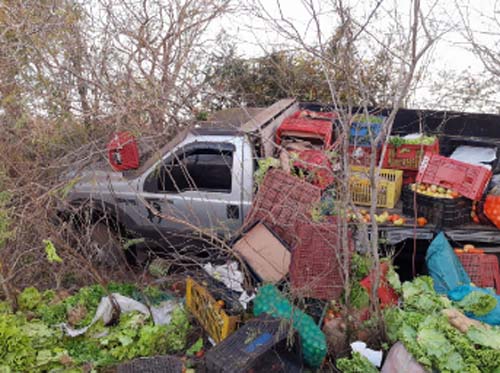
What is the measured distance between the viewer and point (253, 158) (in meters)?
5.21

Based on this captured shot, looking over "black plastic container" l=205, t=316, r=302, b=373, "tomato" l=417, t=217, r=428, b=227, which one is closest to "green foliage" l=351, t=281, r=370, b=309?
"black plastic container" l=205, t=316, r=302, b=373

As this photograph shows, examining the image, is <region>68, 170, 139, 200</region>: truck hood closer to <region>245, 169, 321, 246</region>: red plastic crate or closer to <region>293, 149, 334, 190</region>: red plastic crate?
<region>245, 169, 321, 246</region>: red plastic crate

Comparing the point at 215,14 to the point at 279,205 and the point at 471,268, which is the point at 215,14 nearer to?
the point at 279,205

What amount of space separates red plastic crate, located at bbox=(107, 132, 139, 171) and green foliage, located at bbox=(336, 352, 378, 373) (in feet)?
11.0

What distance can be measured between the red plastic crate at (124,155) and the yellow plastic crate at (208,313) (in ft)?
6.10

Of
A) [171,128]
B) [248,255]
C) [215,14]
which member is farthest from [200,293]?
[215,14]

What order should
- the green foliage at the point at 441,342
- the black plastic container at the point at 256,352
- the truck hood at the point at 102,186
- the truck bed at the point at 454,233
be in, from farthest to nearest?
the truck hood at the point at 102,186, the truck bed at the point at 454,233, the black plastic container at the point at 256,352, the green foliage at the point at 441,342

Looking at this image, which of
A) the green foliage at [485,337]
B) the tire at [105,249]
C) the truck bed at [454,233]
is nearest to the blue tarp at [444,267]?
the truck bed at [454,233]

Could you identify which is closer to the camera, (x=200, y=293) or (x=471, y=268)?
(x=200, y=293)

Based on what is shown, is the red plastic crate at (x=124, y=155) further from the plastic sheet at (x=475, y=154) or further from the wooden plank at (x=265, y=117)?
the plastic sheet at (x=475, y=154)

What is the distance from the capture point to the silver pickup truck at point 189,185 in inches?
207

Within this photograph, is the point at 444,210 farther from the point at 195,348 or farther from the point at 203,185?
the point at 195,348

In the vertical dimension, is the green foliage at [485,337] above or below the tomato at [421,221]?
below

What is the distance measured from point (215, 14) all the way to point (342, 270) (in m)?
4.45
